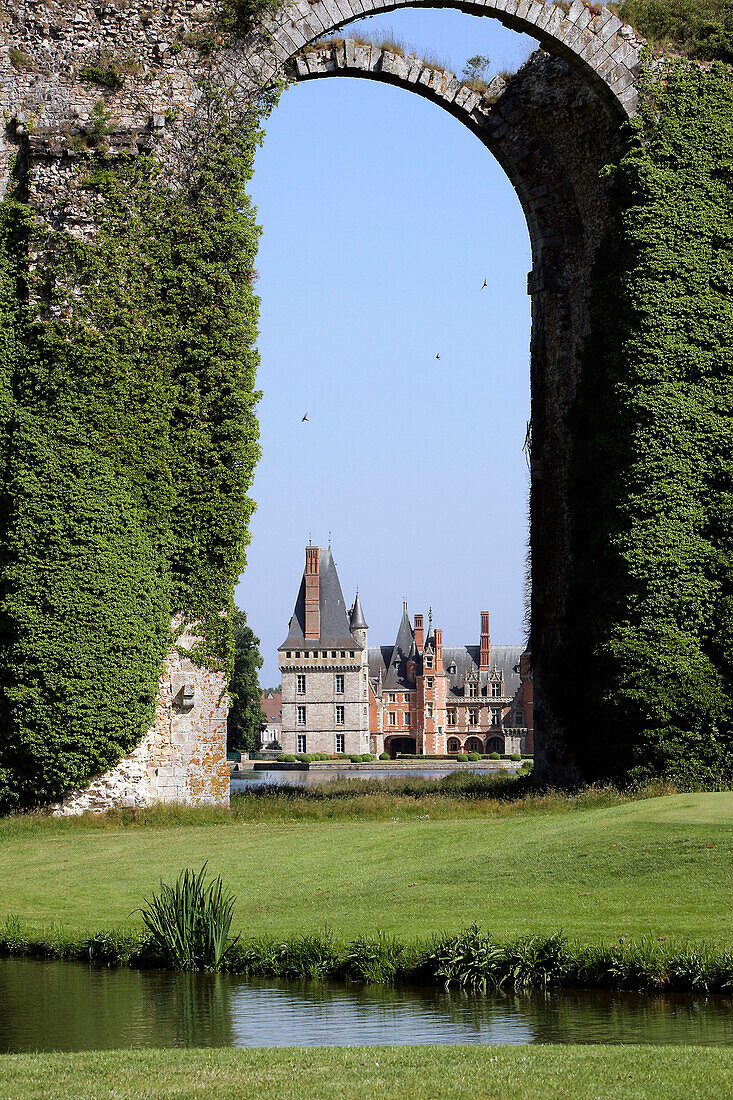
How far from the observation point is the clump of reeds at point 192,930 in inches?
364

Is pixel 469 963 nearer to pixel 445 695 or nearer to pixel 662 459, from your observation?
pixel 662 459

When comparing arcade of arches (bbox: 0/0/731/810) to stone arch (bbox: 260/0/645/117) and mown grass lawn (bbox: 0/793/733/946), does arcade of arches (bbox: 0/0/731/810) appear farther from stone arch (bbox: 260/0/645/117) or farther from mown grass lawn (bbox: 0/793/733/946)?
mown grass lawn (bbox: 0/793/733/946)

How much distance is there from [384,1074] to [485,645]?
93.7m

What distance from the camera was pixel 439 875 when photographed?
11625mm

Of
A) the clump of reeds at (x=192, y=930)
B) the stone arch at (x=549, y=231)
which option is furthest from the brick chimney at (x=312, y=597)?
the clump of reeds at (x=192, y=930)

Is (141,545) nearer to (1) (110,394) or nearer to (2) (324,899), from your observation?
(1) (110,394)

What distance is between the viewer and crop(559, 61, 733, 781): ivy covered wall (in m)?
17.9

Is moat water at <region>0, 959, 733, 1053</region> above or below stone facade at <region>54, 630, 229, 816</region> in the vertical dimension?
below

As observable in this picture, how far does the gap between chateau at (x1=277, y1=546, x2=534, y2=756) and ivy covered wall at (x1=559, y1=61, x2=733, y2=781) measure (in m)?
57.4

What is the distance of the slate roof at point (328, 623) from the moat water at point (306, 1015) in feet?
229

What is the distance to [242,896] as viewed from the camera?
1140 cm

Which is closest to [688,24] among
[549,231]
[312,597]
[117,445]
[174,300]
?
[549,231]

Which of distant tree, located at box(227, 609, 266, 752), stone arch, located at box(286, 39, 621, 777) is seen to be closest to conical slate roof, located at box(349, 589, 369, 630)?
distant tree, located at box(227, 609, 266, 752)

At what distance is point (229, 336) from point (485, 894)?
1017 cm
